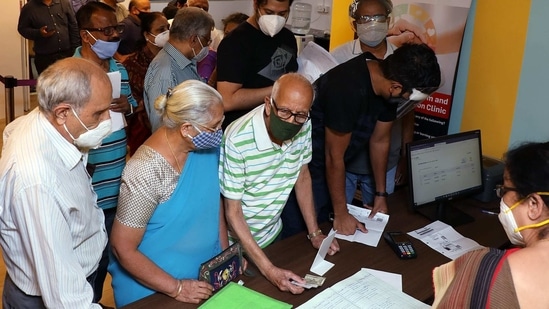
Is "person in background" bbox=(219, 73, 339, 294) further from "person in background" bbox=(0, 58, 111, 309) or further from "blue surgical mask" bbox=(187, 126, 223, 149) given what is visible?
"person in background" bbox=(0, 58, 111, 309)

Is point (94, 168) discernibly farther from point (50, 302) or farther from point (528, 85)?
point (528, 85)

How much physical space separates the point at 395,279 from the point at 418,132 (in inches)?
64.9

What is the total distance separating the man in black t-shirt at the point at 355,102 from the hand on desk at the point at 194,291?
76 centimetres

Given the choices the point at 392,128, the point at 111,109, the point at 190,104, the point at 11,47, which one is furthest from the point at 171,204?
the point at 11,47

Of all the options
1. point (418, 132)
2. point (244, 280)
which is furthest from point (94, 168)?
point (418, 132)

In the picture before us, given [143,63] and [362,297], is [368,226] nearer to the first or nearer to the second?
[362,297]

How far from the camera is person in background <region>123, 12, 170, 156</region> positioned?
3328mm

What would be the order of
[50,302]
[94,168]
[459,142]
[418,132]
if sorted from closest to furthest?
[50,302] < [94,168] < [459,142] < [418,132]

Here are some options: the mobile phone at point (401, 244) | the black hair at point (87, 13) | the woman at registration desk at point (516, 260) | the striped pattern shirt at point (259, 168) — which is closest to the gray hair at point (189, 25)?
the black hair at point (87, 13)

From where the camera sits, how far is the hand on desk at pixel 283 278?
1.83m

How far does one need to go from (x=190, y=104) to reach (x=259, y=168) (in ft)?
1.31

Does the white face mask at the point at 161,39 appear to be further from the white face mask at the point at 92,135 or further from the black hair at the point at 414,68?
the white face mask at the point at 92,135

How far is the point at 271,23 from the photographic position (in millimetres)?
2621

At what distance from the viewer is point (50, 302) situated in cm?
147
